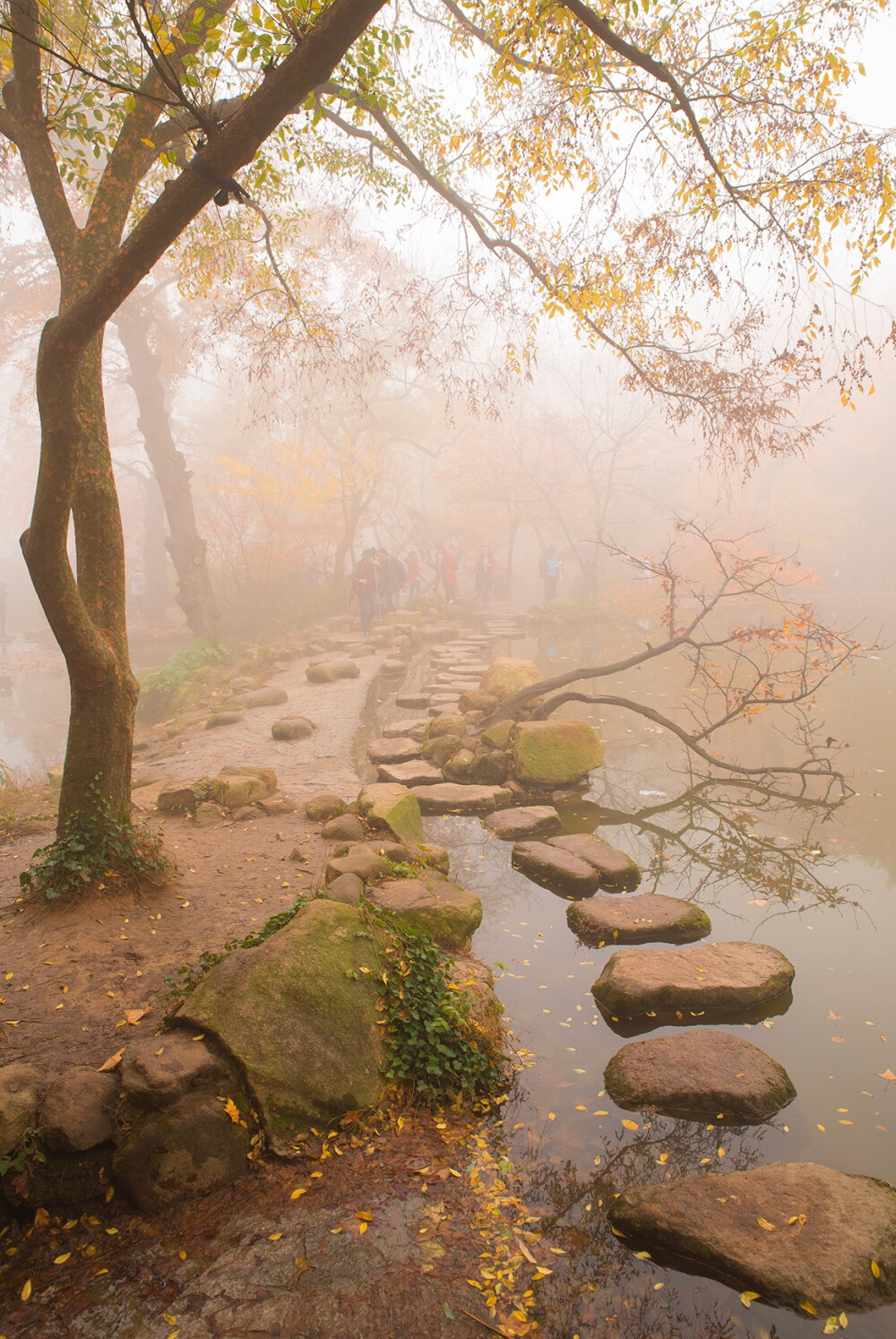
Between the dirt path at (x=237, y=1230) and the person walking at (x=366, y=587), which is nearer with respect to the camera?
the dirt path at (x=237, y=1230)

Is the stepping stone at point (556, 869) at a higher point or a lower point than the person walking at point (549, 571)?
lower

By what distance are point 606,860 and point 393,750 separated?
3198 millimetres

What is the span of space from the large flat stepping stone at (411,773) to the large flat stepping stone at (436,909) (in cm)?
299

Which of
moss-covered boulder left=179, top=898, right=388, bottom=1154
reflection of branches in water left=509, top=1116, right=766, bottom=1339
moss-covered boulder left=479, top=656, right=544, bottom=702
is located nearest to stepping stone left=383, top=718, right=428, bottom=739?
moss-covered boulder left=479, top=656, right=544, bottom=702

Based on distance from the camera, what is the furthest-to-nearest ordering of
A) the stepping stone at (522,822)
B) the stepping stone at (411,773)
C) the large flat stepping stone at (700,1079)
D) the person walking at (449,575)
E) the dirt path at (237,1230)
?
the person walking at (449,575) → the stepping stone at (411,773) → the stepping stone at (522,822) → the large flat stepping stone at (700,1079) → the dirt path at (237,1230)

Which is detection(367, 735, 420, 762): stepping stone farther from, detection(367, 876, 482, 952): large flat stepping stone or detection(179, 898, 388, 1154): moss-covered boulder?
detection(179, 898, 388, 1154): moss-covered boulder

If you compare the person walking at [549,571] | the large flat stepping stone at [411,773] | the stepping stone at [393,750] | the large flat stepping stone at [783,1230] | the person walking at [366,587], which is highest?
the person walking at [549,571]

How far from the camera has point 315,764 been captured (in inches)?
317

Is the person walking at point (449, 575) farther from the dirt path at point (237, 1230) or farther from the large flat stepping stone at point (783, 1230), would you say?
the large flat stepping stone at point (783, 1230)

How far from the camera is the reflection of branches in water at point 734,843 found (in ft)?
19.9

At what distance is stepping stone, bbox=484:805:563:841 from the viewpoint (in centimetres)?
667

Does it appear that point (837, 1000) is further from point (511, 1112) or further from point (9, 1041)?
point (9, 1041)

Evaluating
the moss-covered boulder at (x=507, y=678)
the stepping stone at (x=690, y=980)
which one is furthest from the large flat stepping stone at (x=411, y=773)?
the stepping stone at (x=690, y=980)

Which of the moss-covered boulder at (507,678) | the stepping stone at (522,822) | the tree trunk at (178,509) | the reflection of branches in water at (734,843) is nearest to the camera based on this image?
the reflection of branches in water at (734,843)
